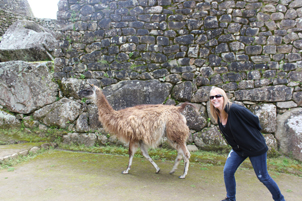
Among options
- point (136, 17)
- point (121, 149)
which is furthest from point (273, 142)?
point (136, 17)

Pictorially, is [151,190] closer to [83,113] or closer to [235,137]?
[235,137]

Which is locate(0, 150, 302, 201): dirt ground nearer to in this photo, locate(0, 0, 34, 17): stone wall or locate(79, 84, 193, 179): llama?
locate(79, 84, 193, 179): llama

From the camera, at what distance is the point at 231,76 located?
498 cm

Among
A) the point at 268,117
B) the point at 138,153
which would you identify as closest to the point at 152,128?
the point at 138,153

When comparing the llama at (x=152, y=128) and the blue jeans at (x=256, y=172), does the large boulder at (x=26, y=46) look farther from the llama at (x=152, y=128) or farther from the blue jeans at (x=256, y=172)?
the blue jeans at (x=256, y=172)

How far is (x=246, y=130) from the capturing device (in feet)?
7.13

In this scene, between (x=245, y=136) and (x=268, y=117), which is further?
(x=268, y=117)

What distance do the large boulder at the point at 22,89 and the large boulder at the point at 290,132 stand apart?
6137mm

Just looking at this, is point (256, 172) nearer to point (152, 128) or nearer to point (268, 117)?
point (152, 128)

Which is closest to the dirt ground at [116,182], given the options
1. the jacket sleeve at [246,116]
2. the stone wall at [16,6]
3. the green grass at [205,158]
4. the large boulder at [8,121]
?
the green grass at [205,158]

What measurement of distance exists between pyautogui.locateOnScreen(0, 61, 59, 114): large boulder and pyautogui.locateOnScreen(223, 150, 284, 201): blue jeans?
502 cm

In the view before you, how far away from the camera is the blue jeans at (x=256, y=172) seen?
2166 millimetres

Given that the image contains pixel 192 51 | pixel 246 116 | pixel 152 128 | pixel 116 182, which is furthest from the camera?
pixel 192 51

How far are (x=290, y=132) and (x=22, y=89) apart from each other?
714 cm
